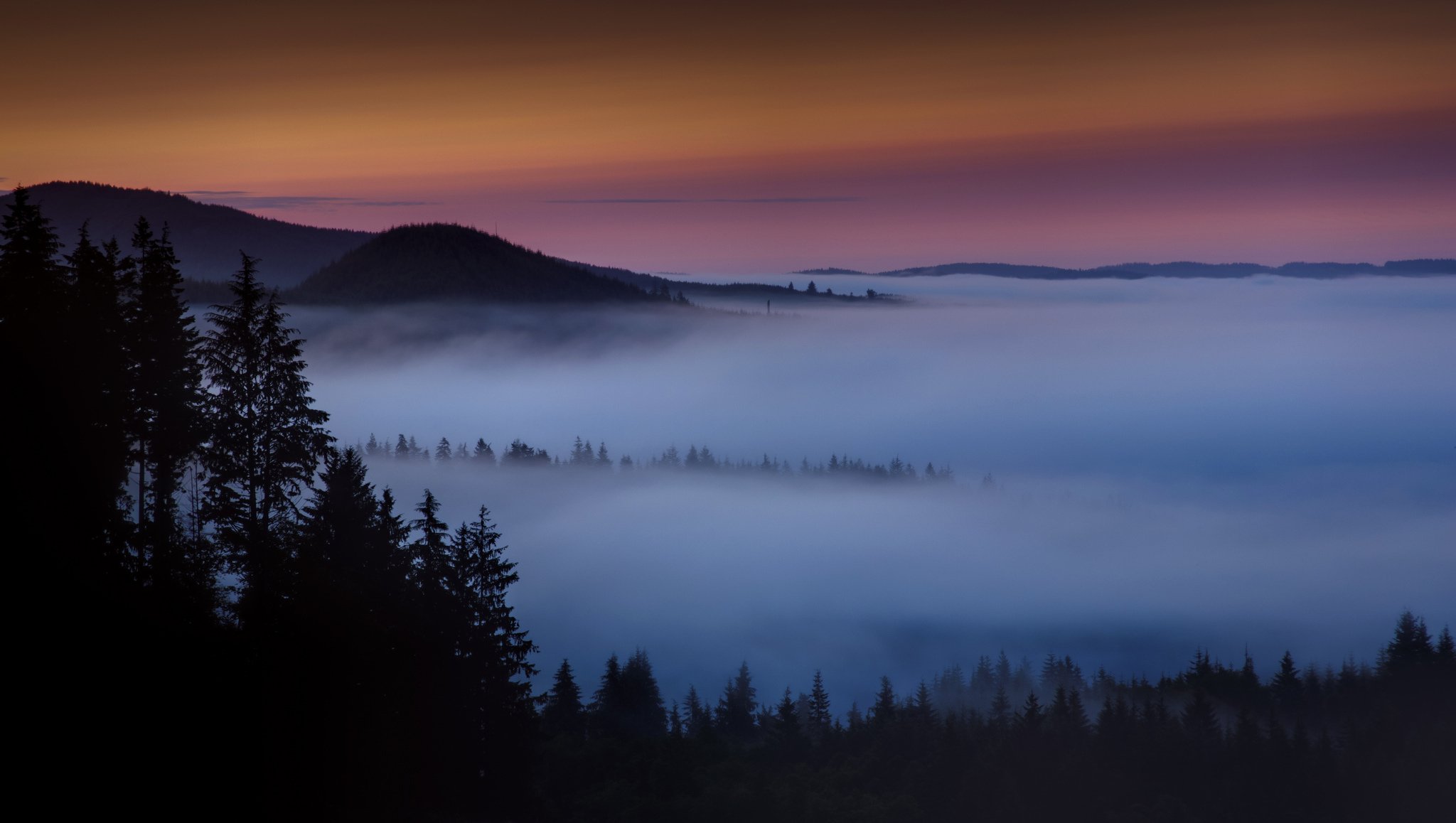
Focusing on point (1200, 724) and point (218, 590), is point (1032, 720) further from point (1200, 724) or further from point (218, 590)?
point (218, 590)

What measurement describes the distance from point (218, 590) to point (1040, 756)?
228 feet

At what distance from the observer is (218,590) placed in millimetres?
32375

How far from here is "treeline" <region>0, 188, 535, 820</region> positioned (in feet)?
79.6

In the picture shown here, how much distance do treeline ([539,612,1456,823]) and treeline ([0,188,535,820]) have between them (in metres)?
14.7

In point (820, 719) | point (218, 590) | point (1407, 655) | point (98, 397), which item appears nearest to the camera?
point (218, 590)

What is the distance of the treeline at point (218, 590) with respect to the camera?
79.6ft

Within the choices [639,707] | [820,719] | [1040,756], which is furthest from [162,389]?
[820,719]

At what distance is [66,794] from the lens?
22.3m

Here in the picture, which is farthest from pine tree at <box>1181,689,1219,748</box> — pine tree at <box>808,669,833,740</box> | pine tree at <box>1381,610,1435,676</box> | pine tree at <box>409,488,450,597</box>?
pine tree at <box>409,488,450,597</box>

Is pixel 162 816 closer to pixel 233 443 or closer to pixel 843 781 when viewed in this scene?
pixel 233 443

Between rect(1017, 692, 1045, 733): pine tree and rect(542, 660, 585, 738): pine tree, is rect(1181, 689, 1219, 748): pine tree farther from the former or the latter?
rect(542, 660, 585, 738): pine tree

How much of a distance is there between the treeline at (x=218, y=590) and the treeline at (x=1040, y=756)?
14666 mm

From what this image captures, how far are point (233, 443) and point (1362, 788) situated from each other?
96146 millimetres

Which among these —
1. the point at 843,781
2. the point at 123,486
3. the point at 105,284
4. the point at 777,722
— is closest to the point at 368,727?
the point at 123,486
